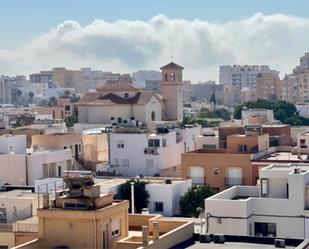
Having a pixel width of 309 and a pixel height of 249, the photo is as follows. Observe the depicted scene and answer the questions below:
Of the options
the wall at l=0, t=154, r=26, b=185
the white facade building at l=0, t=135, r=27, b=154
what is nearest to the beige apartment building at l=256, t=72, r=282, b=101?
the white facade building at l=0, t=135, r=27, b=154

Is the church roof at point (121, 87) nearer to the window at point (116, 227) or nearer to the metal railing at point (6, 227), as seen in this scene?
the metal railing at point (6, 227)

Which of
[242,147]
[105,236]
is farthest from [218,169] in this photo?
[105,236]

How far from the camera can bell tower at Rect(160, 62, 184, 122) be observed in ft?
275

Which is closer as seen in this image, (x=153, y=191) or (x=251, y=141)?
(x=153, y=191)

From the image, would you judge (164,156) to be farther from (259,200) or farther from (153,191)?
(259,200)

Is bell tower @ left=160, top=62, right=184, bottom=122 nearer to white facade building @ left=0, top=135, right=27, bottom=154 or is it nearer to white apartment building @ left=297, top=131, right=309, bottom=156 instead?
white facade building @ left=0, top=135, right=27, bottom=154

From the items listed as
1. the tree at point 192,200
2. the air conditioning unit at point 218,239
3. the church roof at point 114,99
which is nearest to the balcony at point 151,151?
the tree at point 192,200

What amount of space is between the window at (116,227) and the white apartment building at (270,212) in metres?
7.60

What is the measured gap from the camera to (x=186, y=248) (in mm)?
21203

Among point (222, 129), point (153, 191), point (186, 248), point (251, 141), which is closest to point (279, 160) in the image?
point (251, 141)

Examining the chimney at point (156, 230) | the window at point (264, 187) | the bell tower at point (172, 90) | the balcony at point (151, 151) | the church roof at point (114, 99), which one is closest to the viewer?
the chimney at point (156, 230)

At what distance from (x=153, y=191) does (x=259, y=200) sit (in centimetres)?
1052

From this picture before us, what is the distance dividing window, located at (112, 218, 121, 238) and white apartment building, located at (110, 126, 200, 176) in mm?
28265

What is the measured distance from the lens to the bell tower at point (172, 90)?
83.7 metres
